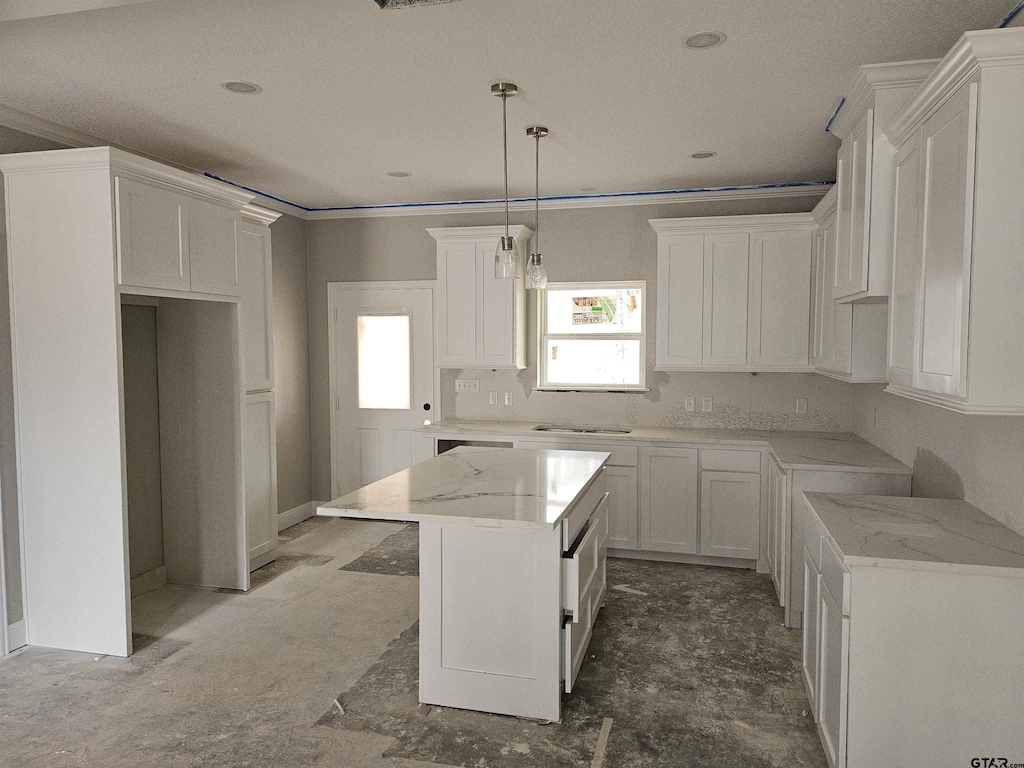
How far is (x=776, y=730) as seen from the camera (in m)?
2.72

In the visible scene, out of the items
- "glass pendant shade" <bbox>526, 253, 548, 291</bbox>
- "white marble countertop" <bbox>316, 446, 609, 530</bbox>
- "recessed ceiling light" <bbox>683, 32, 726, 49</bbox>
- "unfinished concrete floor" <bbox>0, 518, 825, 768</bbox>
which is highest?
"recessed ceiling light" <bbox>683, 32, 726, 49</bbox>

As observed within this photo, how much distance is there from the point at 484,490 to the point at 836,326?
2.20 metres

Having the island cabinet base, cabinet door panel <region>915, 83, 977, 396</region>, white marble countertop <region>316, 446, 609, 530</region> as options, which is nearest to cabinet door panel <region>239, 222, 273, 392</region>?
white marble countertop <region>316, 446, 609, 530</region>

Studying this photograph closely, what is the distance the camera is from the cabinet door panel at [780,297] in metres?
4.61

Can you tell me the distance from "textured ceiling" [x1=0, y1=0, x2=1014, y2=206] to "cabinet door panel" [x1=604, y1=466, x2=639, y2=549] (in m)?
2.04

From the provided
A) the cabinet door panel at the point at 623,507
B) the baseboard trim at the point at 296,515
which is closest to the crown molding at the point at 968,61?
the cabinet door panel at the point at 623,507

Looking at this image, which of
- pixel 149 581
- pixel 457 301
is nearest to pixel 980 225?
pixel 457 301

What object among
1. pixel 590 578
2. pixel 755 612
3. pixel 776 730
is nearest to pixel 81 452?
pixel 590 578

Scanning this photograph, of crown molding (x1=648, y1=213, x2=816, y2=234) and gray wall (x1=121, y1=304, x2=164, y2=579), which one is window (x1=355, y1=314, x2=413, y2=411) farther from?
crown molding (x1=648, y1=213, x2=816, y2=234)

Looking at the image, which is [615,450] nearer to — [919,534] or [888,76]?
[919,534]

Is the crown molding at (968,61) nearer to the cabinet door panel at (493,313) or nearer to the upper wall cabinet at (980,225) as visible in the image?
the upper wall cabinet at (980,225)

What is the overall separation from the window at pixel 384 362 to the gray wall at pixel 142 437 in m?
1.92

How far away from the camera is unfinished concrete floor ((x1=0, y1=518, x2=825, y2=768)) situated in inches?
102

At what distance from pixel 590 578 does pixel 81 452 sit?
250cm
